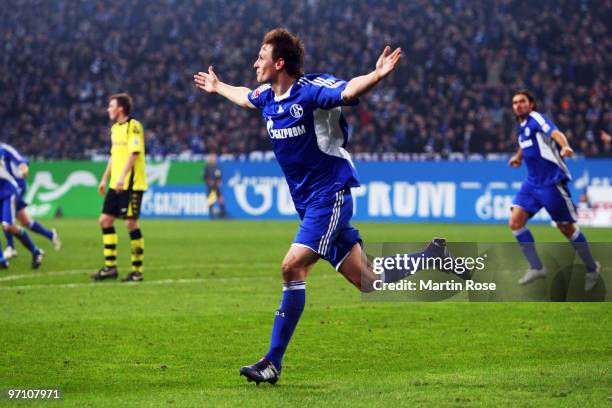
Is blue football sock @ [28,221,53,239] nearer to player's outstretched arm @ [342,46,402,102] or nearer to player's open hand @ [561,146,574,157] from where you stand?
player's open hand @ [561,146,574,157]

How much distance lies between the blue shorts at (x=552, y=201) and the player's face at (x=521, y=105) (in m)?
0.98

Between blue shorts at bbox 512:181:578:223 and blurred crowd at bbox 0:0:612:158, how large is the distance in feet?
49.6

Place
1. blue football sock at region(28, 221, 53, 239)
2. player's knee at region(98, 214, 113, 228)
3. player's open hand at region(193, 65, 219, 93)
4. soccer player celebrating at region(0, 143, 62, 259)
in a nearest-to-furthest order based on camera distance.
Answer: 1. player's open hand at region(193, 65, 219, 93)
2. player's knee at region(98, 214, 113, 228)
3. soccer player celebrating at region(0, 143, 62, 259)
4. blue football sock at region(28, 221, 53, 239)

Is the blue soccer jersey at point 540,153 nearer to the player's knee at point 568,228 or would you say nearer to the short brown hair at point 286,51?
the player's knee at point 568,228

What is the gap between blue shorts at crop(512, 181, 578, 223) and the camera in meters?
13.0

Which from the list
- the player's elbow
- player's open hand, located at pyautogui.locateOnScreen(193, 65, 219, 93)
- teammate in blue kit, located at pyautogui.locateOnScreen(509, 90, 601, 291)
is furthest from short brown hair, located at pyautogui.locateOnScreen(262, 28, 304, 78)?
teammate in blue kit, located at pyautogui.locateOnScreen(509, 90, 601, 291)

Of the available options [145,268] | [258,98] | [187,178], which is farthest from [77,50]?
[258,98]

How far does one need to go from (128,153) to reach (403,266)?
765cm

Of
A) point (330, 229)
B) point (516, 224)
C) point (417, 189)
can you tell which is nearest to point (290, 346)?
point (330, 229)

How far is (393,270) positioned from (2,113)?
124 ft

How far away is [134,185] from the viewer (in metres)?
14.0

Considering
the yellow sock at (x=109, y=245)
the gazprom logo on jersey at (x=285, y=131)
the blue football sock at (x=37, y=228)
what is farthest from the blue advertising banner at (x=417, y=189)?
the gazprom logo on jersey at (x=285, y=131)

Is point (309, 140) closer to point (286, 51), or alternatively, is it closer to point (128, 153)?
point (286, 51)

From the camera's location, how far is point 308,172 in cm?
694
